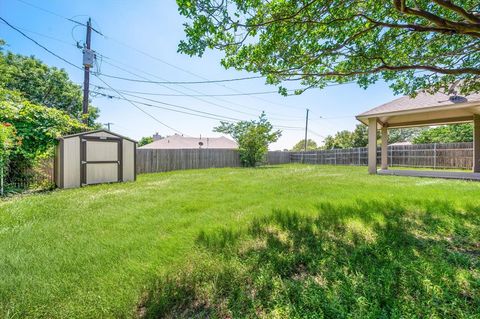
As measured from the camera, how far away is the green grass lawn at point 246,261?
1633 millimetres

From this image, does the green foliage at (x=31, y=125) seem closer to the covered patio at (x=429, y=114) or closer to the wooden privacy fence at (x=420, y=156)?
the covered patio at (x=429, y=114)

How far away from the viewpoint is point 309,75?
4.23m

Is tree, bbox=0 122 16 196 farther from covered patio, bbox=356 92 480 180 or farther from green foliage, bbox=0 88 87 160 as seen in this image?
covered patio, bbox=356 92 480 180

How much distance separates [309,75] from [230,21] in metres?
1.92

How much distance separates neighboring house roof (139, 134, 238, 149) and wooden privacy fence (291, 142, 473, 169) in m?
12.3

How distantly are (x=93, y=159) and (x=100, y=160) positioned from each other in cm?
23

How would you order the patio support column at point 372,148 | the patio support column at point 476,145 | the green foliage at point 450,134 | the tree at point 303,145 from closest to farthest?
the patio support column at point 476,145 → the patio support column at point 372,148 → the green foliage at point 450,134 → the tree at point 303,145

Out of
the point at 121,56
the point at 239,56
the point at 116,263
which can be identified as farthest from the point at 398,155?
the point at 121,56

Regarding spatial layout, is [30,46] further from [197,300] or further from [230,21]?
[197,300]

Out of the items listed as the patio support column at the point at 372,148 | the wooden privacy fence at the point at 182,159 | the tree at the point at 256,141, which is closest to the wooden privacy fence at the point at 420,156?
the tree at the point at 256,141

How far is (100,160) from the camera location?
→ 25.3 feet

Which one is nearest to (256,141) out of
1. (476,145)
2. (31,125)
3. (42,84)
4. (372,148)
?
(372,148)

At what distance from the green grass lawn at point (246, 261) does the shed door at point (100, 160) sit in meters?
3.59

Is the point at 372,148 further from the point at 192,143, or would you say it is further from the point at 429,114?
the point at 192,143
